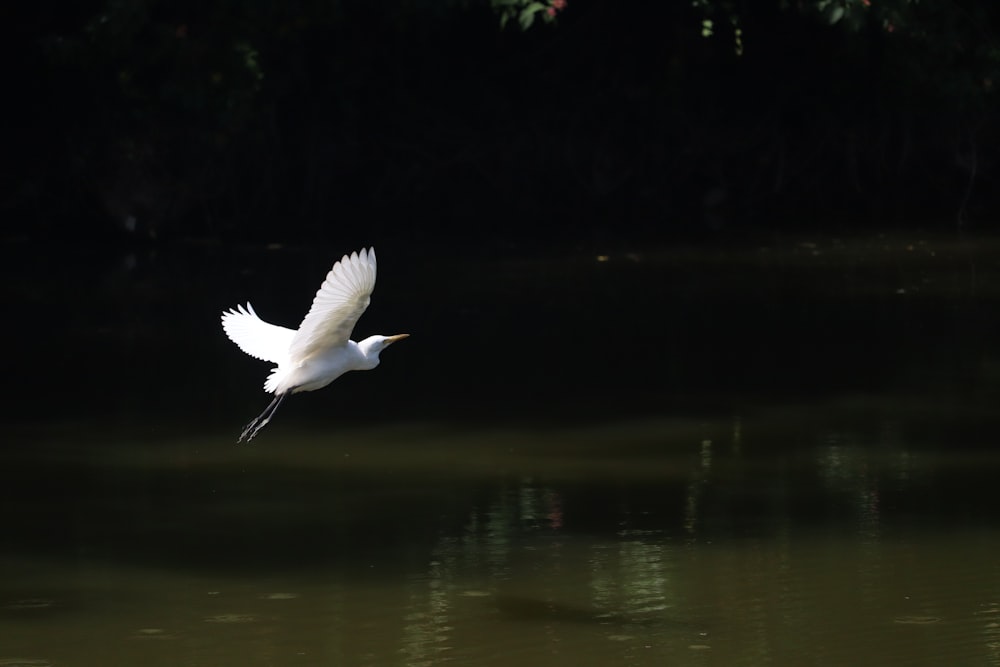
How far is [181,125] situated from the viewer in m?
16.3

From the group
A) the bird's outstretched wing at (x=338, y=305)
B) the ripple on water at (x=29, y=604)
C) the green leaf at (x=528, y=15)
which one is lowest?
the ripple on water at (x=29, y=604)

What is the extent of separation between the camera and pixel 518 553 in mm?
6234

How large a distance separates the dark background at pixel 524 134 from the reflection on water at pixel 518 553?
26.5ft

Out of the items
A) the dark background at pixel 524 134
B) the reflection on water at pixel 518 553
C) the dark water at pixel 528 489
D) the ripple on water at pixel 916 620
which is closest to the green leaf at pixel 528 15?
the dark background at pixel 524 134

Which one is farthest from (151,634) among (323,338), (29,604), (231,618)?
(323,338)

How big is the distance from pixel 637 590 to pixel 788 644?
0.66 m

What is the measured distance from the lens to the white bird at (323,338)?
587cm

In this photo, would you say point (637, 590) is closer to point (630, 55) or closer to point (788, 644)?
point (788, 644)

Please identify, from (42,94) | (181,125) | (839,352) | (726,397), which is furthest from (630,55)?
(726,397)

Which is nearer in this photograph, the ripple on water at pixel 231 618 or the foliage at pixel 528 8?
the ripple on water at pixel 231 618

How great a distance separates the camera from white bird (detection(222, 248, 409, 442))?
5.87m

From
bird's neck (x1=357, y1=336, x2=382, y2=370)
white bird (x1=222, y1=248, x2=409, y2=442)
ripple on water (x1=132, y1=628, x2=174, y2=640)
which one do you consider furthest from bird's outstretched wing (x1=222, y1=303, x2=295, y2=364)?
ripple on water (x1=132, y1=628, x2=174, y2=640)

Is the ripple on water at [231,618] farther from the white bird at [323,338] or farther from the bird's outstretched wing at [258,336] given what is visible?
the bird's outstretched wing at [258,336]

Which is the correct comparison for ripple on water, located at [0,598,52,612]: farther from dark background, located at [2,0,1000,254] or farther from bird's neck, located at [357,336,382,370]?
dark background, located at [2,0,1000,254]
